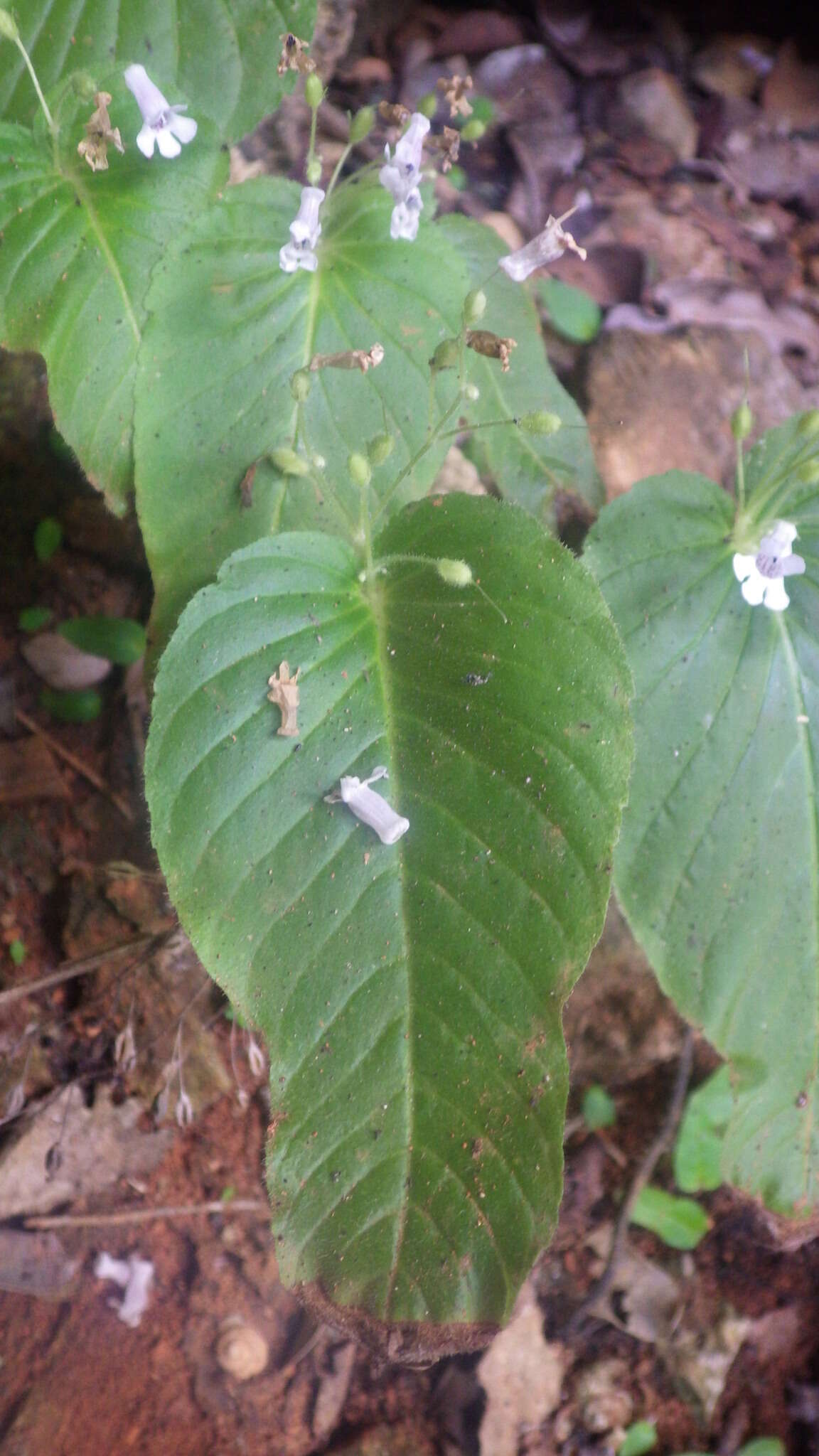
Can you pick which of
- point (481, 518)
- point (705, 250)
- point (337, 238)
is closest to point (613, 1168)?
point (481, 518)

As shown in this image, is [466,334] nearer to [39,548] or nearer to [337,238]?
[337,238]

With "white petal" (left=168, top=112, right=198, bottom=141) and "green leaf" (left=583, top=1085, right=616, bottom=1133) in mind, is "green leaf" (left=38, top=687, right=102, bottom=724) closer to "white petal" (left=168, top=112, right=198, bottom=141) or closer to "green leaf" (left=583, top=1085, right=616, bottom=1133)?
"white petal" (left=168, top=112, right=198, bottom=141)

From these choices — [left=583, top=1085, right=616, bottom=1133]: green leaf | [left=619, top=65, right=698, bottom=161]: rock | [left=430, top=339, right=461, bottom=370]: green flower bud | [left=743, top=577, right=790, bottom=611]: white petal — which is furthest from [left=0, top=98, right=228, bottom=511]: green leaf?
[left=619, top=65, right=698, bottom=161]: rock

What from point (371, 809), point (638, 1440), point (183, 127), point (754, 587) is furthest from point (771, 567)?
point (638, 1440)

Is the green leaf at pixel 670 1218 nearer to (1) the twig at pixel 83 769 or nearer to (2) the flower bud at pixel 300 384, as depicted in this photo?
(1) the twig at pixel 83 769

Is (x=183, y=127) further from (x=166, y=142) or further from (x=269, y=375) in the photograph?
(x=269, y=375)
